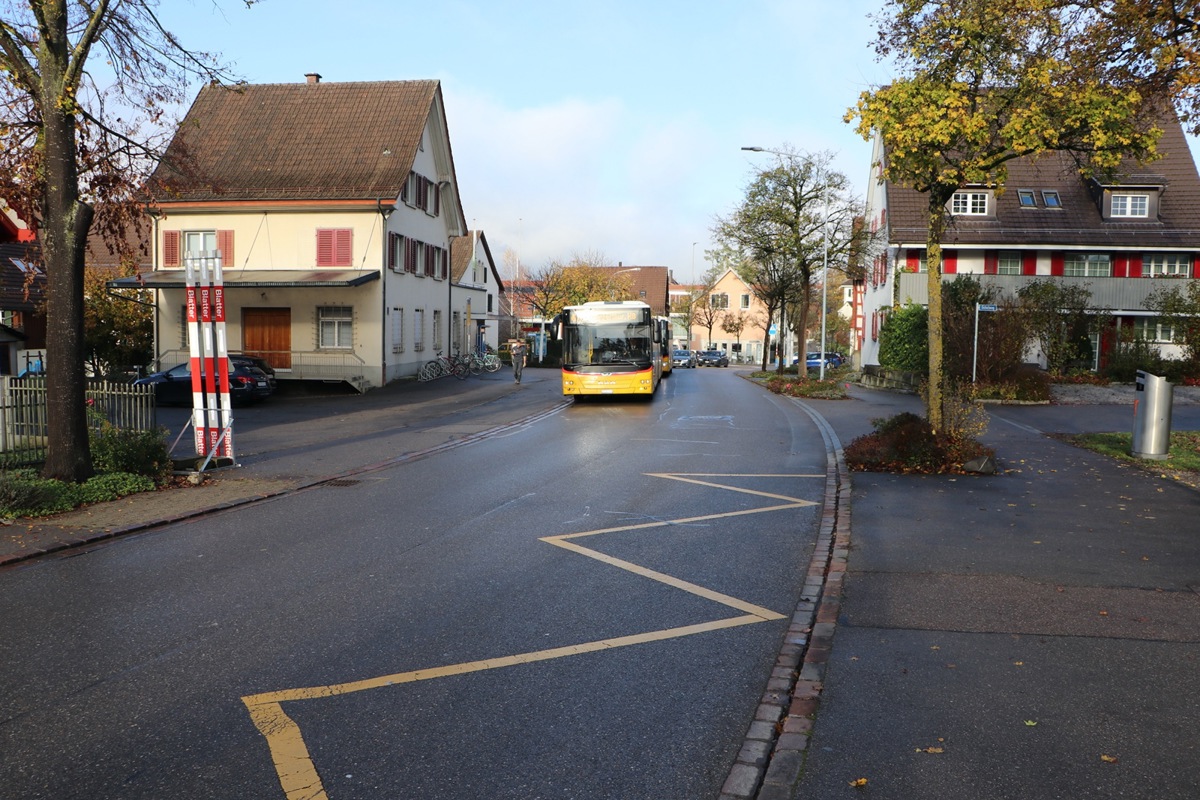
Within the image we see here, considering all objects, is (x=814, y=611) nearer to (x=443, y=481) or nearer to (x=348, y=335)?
(x=443, y=481)

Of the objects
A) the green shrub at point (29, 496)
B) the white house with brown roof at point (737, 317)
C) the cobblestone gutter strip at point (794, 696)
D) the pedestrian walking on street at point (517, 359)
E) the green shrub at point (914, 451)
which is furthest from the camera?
the white house with brown roof at point (737, 317)

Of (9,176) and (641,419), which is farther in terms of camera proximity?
(641,419)

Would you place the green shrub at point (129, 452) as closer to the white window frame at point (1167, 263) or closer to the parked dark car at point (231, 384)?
the parked dark car at point (231, 384)

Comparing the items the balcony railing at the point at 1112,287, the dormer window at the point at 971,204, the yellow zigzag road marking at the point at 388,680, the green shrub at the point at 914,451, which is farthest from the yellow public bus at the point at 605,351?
the dormer window at the point at 971,204

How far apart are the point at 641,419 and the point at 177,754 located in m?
18.7

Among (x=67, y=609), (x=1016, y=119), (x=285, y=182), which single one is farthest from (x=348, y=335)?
(x=67, y=609)

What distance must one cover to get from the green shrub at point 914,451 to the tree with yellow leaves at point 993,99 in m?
0.37

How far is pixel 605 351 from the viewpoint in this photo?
27562 millimetres

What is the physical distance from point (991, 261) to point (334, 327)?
27.6 meters

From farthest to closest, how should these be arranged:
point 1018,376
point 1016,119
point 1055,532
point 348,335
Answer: point 348,335 < point 1018,376 < point 1016,119 < point 1055,532

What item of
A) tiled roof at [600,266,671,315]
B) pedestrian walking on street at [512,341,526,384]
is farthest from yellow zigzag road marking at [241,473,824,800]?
tiled roof at [600,266,671,315]

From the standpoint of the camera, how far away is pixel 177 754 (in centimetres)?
440

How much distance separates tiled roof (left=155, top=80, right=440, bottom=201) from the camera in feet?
115

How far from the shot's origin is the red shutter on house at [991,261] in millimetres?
43031
